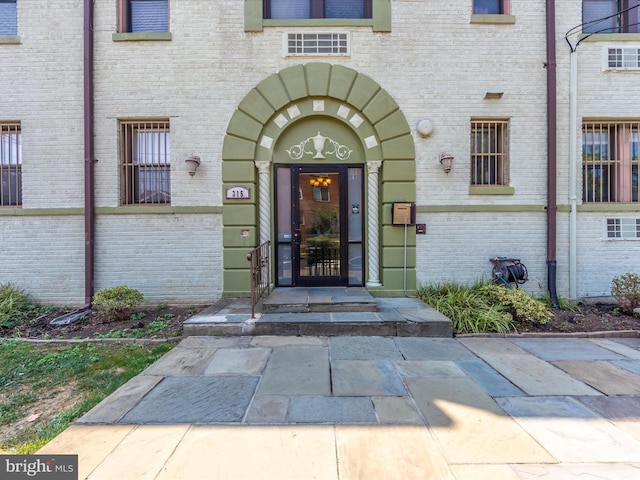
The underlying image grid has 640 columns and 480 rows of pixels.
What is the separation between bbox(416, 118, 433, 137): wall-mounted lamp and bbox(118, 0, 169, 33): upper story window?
17.7 ft

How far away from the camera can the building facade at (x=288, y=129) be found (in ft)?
20.3

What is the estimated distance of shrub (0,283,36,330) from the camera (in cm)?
541

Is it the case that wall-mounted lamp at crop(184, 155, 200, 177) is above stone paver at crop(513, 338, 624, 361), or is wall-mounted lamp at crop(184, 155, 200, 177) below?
above

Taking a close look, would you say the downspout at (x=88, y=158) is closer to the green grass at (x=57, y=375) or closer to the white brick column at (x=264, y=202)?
the green grass at (x=57, y=375)

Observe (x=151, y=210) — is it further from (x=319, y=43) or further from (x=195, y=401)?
(x=319, y=43)

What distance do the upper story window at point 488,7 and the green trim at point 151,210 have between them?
661 cm

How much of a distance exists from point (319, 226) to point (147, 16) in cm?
Result: 547

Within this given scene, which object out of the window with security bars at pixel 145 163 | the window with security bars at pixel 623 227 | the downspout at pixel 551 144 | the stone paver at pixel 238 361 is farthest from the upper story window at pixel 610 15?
the window with security bars at pixel 145 163

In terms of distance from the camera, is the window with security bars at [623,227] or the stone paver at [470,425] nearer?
the stone paver at [470,425]

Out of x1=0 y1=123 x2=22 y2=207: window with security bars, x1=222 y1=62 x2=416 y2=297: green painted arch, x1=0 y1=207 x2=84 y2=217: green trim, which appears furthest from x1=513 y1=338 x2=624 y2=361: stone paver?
x1=0 y1=123 x2=22 y2=207: window with security bars

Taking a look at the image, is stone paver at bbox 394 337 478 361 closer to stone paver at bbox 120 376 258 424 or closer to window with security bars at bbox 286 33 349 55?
stone paver at bbox 120 376 258 424

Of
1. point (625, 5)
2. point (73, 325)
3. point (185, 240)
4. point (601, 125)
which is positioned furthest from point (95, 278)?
point (625, 5)

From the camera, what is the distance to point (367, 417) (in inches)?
104

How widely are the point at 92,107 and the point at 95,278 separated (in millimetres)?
3318
